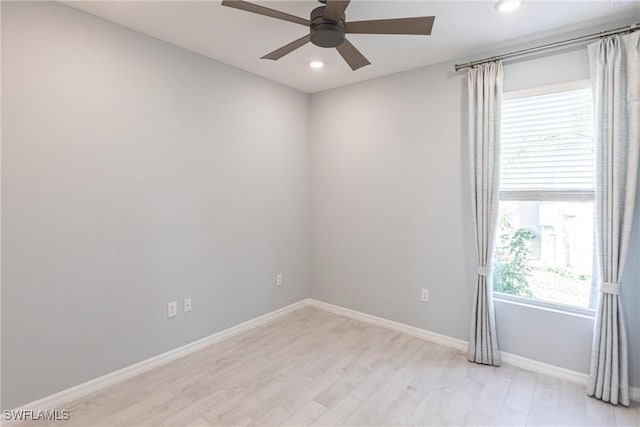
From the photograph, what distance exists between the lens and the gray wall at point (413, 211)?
8.33ft

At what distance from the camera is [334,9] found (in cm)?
167

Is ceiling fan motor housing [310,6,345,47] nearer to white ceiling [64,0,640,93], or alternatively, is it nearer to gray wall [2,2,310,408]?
white ceiling [64,0,640,93]

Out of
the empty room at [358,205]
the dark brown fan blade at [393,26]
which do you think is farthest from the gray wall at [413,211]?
the dark brown fan blade at [393,26]

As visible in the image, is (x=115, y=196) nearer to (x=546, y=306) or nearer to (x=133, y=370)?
(x=133, y=370)

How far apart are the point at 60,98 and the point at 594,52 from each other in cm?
363

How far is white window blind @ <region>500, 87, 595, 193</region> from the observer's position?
243 cm

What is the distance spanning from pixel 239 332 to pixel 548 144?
323 cm

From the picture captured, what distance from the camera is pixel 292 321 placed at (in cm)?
363

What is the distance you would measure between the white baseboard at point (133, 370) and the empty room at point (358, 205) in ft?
0.06

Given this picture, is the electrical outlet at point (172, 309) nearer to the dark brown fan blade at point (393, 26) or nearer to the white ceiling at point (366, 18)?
the white ceiling at point (366, 18)

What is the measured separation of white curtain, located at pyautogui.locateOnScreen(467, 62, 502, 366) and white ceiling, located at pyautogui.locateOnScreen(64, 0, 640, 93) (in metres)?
0.34

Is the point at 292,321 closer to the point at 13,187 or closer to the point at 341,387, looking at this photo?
the point at 341,387

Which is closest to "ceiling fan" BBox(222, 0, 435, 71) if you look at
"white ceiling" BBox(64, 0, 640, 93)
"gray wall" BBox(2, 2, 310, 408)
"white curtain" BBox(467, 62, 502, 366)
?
"white ceiling" BBox(64, 0, 640, 93)

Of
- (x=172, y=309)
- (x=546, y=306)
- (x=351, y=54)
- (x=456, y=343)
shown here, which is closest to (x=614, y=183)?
(x=546, y=306)
